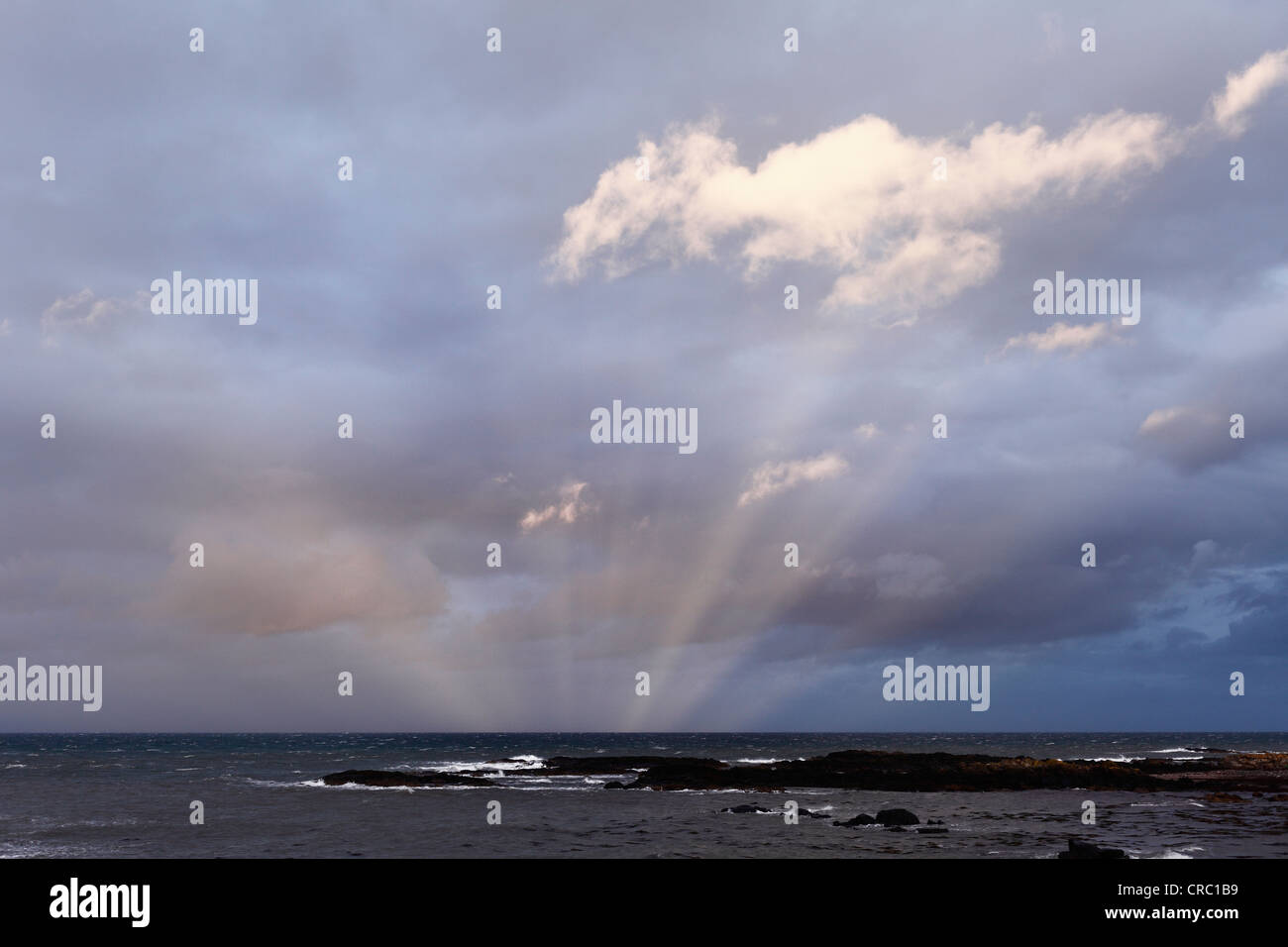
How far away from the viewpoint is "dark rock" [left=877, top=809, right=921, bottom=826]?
4241 centimetres

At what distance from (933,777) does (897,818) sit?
80.5 feet

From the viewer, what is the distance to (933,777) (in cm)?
6500

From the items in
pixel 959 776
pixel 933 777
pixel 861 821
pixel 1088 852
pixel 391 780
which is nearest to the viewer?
pixel 1088 852

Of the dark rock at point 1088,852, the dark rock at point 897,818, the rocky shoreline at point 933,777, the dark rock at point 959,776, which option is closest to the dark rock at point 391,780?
the rocky shoreline at point 933,777

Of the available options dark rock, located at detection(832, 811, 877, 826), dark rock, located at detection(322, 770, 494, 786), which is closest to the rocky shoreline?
dark rock, located at detection(322, 770, 494, 786)

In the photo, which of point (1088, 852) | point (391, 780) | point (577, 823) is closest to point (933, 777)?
point (577, 823)

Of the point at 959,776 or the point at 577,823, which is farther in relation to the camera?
the point at 959,776

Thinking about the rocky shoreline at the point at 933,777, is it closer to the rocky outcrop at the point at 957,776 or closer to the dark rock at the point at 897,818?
the rocky outcrop at the point at 957,776

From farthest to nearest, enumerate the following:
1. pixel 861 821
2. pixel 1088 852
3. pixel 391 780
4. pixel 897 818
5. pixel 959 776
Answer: pixel 391 780 < pixel 959 776 < pixel 861 821 < pixel 897 818 < pixel 1088 852

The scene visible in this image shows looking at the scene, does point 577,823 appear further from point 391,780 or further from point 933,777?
point 933,777

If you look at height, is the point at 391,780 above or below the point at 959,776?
below

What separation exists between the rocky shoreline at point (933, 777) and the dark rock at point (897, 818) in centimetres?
1832
